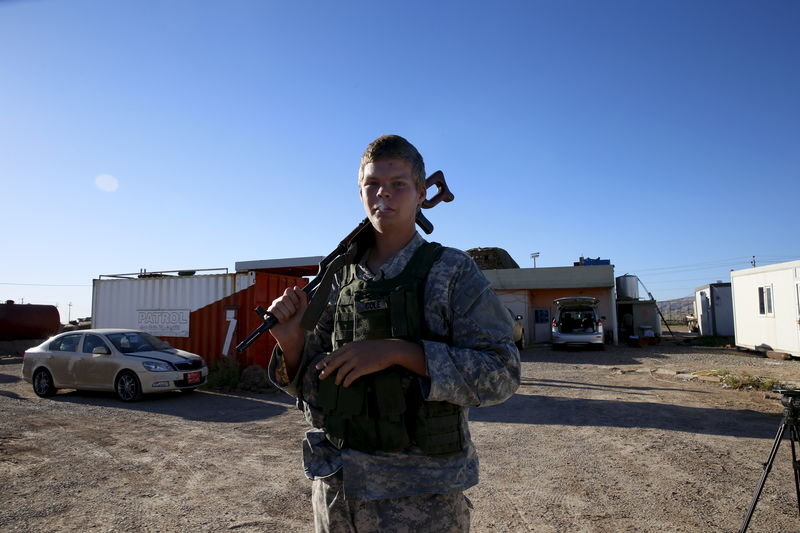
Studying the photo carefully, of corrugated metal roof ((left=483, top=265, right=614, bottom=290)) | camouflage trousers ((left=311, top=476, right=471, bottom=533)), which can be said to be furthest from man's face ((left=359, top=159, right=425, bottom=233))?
corrugated metal roof ((left=483, top=265, right=614, bottom=290))

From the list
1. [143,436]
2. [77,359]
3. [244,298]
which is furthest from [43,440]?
[244,298]

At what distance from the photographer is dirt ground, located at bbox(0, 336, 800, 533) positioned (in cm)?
385

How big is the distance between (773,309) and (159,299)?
18840 millimetres

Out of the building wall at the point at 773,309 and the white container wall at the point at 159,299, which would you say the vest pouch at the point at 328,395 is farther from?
the building wall at the point at 773,309

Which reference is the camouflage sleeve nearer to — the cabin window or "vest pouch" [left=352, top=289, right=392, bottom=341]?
"vest pouch" [left=352, top=289, right=392, bottom=341]

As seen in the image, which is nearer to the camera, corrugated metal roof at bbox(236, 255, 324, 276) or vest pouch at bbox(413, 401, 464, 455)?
vest pouch at bbox(413, 401, 464, 455)

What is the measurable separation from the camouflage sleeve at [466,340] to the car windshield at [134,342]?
33.6ft

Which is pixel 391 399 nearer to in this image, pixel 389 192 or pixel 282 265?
pixel 389 192

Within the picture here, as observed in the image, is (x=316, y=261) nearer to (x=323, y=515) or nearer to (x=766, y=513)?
(x=766, y=513)

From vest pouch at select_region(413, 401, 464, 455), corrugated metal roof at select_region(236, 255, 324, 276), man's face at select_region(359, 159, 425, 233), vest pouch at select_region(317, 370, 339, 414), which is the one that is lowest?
vest pouch at select_region(413, 401, 464, 455)

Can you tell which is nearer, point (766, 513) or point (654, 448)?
point (766, 513)

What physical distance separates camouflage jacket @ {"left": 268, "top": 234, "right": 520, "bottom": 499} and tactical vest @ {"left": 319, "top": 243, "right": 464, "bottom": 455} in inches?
1.7

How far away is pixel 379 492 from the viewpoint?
136 centimetres

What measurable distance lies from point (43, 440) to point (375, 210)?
6917mm
